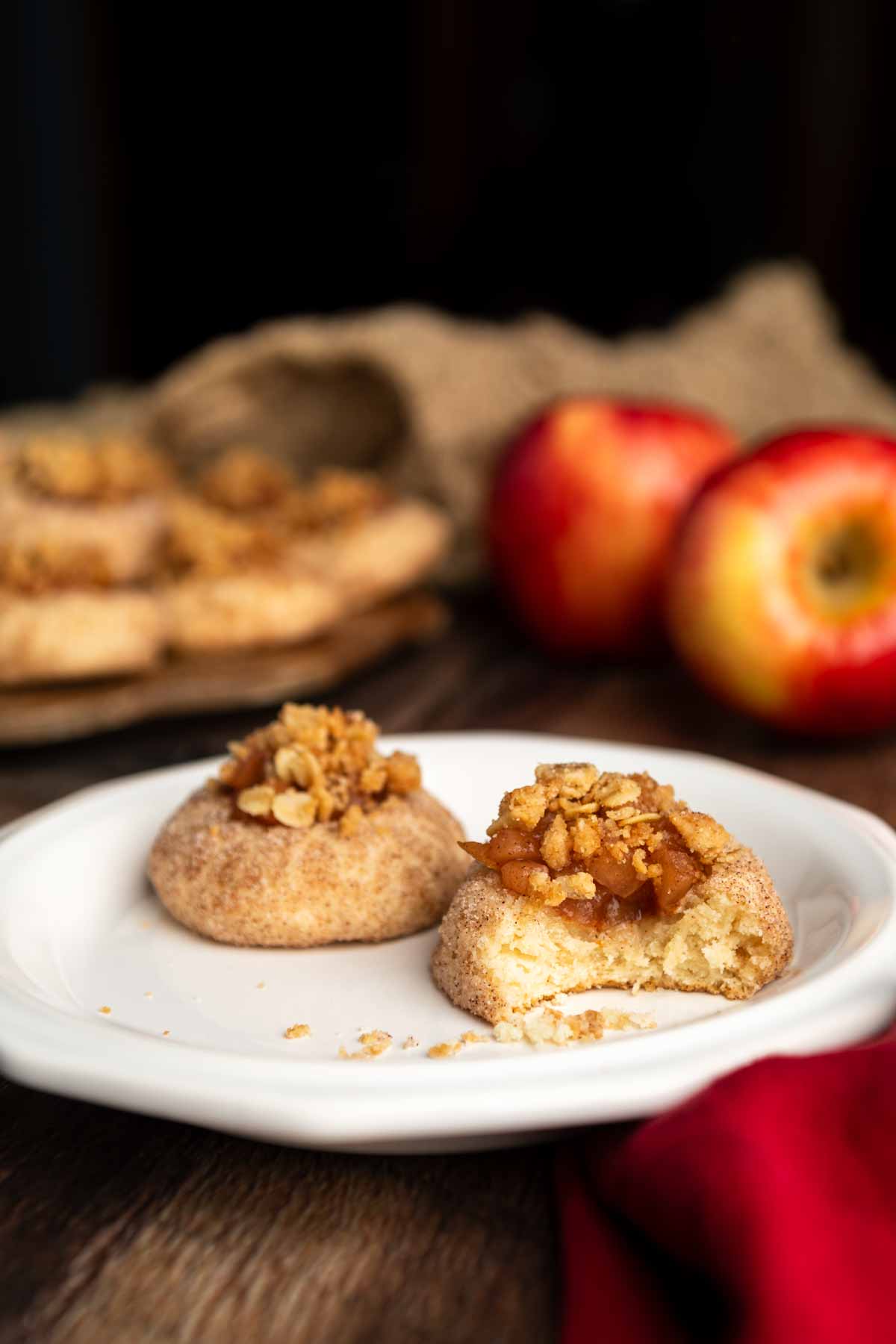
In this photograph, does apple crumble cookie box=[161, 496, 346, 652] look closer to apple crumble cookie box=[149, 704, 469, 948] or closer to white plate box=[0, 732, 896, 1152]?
white plate box=[0, 732, 896, 1152]

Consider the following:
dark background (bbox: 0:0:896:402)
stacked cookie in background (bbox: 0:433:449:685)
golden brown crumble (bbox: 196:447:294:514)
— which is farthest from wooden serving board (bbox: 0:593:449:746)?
dark background (bbox: 0:0:896:402)

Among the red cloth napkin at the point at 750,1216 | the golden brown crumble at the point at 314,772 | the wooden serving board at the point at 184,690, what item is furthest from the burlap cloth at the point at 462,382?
the red cloth napkin at the point at 750,1216

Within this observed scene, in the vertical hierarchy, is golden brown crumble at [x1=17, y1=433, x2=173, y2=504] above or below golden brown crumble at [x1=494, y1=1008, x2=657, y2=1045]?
below

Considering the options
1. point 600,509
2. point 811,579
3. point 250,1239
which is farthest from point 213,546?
point 250,1239

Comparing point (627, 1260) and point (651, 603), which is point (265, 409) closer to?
point (651, 603)

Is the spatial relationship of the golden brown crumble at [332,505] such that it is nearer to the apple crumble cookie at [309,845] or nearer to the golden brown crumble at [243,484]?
the golden brown crumble at [243,484]
